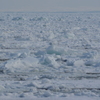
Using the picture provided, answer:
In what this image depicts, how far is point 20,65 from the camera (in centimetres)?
397

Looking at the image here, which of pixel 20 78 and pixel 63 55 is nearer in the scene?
pixel 20 78

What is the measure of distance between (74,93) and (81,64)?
1.23 meters

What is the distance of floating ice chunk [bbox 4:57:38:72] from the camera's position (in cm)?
384

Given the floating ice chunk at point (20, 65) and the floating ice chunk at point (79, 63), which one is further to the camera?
the floating ice chunk at point (79, 63)

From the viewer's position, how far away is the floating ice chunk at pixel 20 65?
384cm

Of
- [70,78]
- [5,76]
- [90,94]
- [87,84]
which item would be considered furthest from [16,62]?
[90,94]

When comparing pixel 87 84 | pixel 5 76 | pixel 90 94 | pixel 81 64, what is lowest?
pixel 90 94

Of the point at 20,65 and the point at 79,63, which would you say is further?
the point at 79,63

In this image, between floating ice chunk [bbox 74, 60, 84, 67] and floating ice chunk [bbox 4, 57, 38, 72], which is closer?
floating ice chunk [bbox 4, 57, 38, 72]

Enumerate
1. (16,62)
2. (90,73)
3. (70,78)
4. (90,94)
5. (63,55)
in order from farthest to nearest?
(63,55)
(16,62)
(90,73)
(70,78)
(90,94)

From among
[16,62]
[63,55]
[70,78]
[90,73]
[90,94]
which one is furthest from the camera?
[63,55]

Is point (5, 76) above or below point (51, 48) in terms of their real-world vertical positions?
below

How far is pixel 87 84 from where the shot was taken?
3.21 metres

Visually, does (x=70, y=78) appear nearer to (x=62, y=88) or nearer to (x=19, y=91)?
(x=62, y=88)
